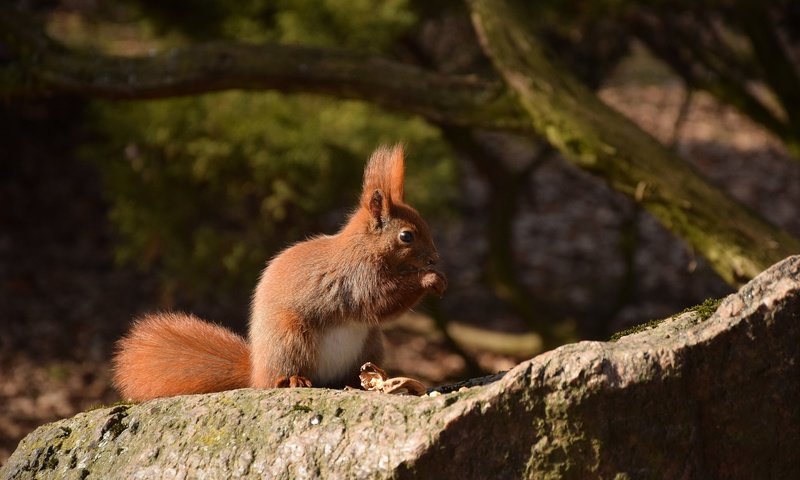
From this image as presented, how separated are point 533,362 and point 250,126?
3.88 metres

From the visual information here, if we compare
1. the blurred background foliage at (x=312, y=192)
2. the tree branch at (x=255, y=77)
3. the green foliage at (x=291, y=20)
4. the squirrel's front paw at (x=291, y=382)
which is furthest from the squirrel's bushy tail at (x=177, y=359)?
the green foliage at (x=291, y=20)

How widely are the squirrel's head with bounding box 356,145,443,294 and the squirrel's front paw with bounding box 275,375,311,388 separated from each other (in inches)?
16.5

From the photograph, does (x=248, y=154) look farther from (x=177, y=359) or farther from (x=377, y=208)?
(x=177, y=359)

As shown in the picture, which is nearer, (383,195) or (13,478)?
(13,478)

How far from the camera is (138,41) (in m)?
9.91

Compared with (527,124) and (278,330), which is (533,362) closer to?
(278,330)

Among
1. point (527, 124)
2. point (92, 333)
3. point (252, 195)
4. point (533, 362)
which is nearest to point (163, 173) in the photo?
point (252, 195)

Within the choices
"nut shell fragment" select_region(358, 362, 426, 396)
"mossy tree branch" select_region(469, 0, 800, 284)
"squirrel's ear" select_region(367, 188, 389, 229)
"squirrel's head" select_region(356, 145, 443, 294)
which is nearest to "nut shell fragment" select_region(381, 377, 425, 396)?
"nut shell fragment" select_region(358, 362, 426, 396)

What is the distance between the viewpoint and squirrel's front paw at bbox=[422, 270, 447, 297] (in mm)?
2631

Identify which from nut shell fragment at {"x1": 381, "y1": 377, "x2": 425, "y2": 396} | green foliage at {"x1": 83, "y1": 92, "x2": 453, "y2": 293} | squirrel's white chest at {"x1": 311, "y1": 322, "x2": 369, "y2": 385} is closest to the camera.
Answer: nut shell fragment at {"x1": 381, "y1": 377, "x2": 425, "y2": 396}

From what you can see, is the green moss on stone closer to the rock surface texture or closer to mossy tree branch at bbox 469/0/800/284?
the rock surface texture

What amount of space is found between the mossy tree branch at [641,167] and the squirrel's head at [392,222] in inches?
51.0

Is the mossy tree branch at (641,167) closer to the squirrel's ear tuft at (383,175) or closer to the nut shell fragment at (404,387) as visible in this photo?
the squirrel's ear tuft at (383,175)

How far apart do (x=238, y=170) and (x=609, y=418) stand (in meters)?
4.12
